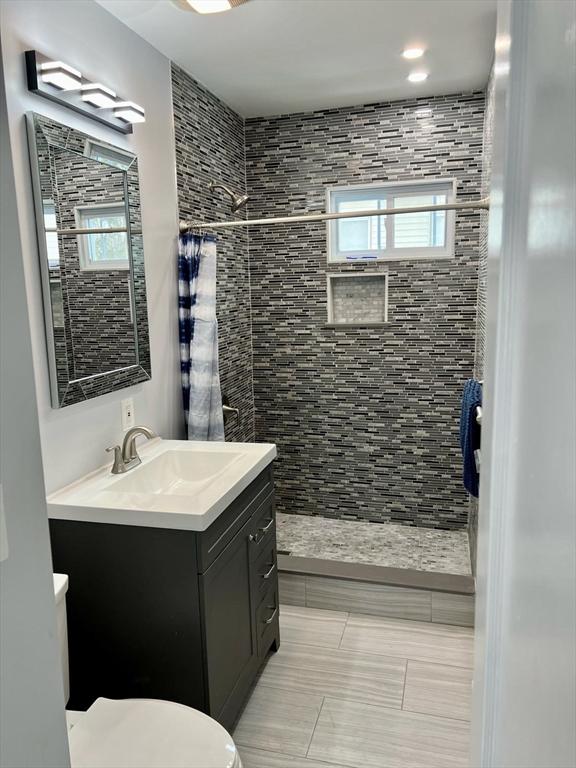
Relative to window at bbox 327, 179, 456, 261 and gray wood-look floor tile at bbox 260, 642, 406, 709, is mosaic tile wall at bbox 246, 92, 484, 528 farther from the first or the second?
gray wood-look floor tile at bbox 260, 642, 406, 709

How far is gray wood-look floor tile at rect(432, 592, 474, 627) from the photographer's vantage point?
270cm

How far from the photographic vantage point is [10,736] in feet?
2.54

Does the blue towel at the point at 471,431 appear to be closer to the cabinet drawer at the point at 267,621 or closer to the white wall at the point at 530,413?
the cabinet drawer at the point at 267,621

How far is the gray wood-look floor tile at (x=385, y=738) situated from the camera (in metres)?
2.00

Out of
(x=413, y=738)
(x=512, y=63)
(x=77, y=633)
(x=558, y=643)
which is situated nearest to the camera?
(x=558, y=643)

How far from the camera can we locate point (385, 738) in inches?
82.5

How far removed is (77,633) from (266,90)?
8.93ft

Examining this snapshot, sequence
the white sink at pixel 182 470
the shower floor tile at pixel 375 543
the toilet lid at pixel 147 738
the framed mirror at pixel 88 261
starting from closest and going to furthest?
the toilet lid at pixel 147 738 < the framed mirror at pixel 88 261 < the white sink at pixel 182 470 < the shower floor tile at pixel 375 543

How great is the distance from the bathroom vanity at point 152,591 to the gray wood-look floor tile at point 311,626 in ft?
2.23

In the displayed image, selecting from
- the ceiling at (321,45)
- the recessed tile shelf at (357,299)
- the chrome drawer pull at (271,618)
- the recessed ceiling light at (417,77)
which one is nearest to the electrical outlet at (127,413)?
the chrome drawer pull at (271,618)

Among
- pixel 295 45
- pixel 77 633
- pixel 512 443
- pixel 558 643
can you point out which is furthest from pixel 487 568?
pixel 295 45

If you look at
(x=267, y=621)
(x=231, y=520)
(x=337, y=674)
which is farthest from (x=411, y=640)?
(x=231, y=520)

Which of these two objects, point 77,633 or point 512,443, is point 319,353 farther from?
point 512,443

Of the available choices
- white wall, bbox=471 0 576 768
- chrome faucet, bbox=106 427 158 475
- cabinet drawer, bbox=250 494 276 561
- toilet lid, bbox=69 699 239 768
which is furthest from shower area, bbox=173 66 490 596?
white wall, bbox=471 0 576 768
